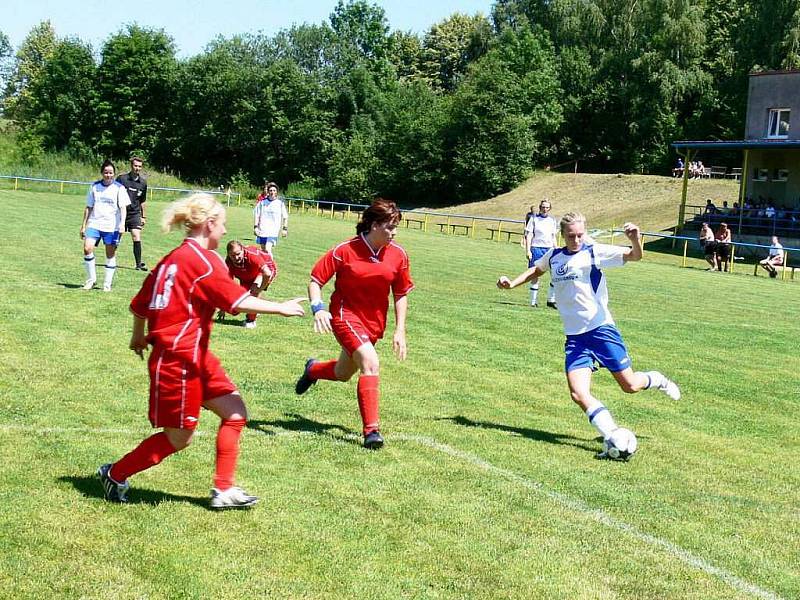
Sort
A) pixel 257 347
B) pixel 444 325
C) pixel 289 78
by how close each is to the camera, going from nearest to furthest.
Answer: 1. pixel 257 347
2. pixel 444 325
3. pixel 289 78

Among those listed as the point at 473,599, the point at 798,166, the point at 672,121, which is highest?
the point at 672,121

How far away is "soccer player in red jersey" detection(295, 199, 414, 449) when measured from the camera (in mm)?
7387

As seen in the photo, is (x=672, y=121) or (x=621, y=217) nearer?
(x=621, y=217)

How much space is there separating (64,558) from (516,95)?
68.0 metres

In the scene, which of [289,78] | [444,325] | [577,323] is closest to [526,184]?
[289,78]

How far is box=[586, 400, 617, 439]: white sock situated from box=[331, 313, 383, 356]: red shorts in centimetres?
183

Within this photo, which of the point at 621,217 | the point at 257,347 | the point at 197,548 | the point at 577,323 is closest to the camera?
the point at 197,548

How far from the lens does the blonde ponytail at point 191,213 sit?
5.33 m

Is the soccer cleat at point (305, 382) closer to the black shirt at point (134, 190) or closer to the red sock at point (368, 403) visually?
the red sock at point (368, 403)

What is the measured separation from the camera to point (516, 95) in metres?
70.1

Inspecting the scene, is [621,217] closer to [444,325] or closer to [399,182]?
[399,182]

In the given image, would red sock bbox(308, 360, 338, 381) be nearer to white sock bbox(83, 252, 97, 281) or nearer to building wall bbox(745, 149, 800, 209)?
white sock bbox(83, 252, 97, 281)

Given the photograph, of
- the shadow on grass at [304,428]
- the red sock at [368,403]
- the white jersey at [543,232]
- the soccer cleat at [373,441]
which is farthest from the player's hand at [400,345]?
the white jersey at [543,232]

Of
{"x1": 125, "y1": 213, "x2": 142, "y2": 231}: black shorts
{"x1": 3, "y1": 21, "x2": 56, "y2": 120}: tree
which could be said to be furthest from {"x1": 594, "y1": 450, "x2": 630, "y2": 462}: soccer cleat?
{"x1": 3, "y1": 21, "x2": 56, "y2": 120}: tree
